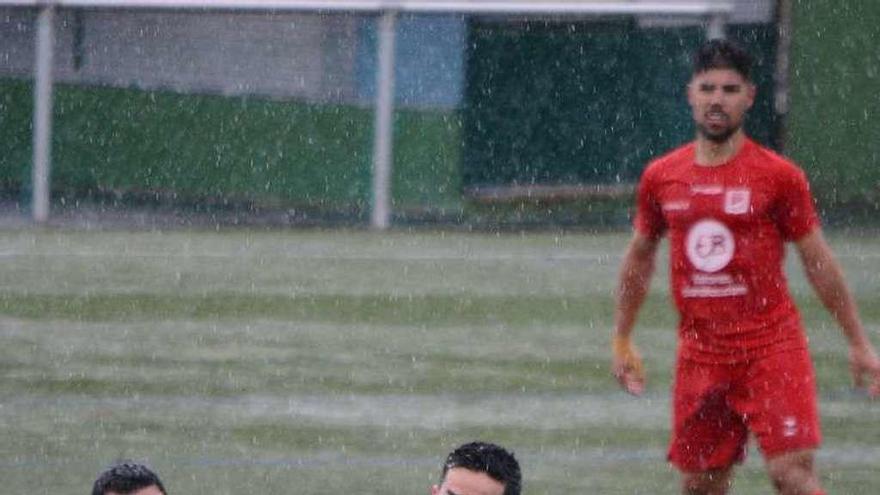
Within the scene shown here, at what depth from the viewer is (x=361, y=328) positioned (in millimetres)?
13922

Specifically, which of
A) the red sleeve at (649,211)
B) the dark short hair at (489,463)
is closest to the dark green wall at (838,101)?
the red sleeve at (649,211)

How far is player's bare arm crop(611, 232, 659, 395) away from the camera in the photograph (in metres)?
7.19

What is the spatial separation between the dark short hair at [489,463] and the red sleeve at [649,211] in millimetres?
2344

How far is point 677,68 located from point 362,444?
13.6 metres

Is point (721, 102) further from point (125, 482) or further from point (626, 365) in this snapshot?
point (125, 482)

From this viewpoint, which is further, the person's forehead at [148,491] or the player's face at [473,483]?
the player's face at [473,483]

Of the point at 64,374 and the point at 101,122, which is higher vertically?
the point at 101,122

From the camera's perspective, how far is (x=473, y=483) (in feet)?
15.5

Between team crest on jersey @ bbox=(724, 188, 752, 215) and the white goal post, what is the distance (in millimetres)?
14471

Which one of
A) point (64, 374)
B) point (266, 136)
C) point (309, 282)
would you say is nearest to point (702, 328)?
point (64, 374)

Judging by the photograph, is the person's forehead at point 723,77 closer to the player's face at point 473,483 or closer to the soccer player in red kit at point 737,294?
the soccer player in red kit at point 737,294

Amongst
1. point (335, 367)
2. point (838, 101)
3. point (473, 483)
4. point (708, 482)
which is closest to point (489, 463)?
point (473, 483)

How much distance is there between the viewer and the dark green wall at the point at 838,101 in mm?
23297

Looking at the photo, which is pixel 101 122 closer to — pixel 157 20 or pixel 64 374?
pixel 157 20
